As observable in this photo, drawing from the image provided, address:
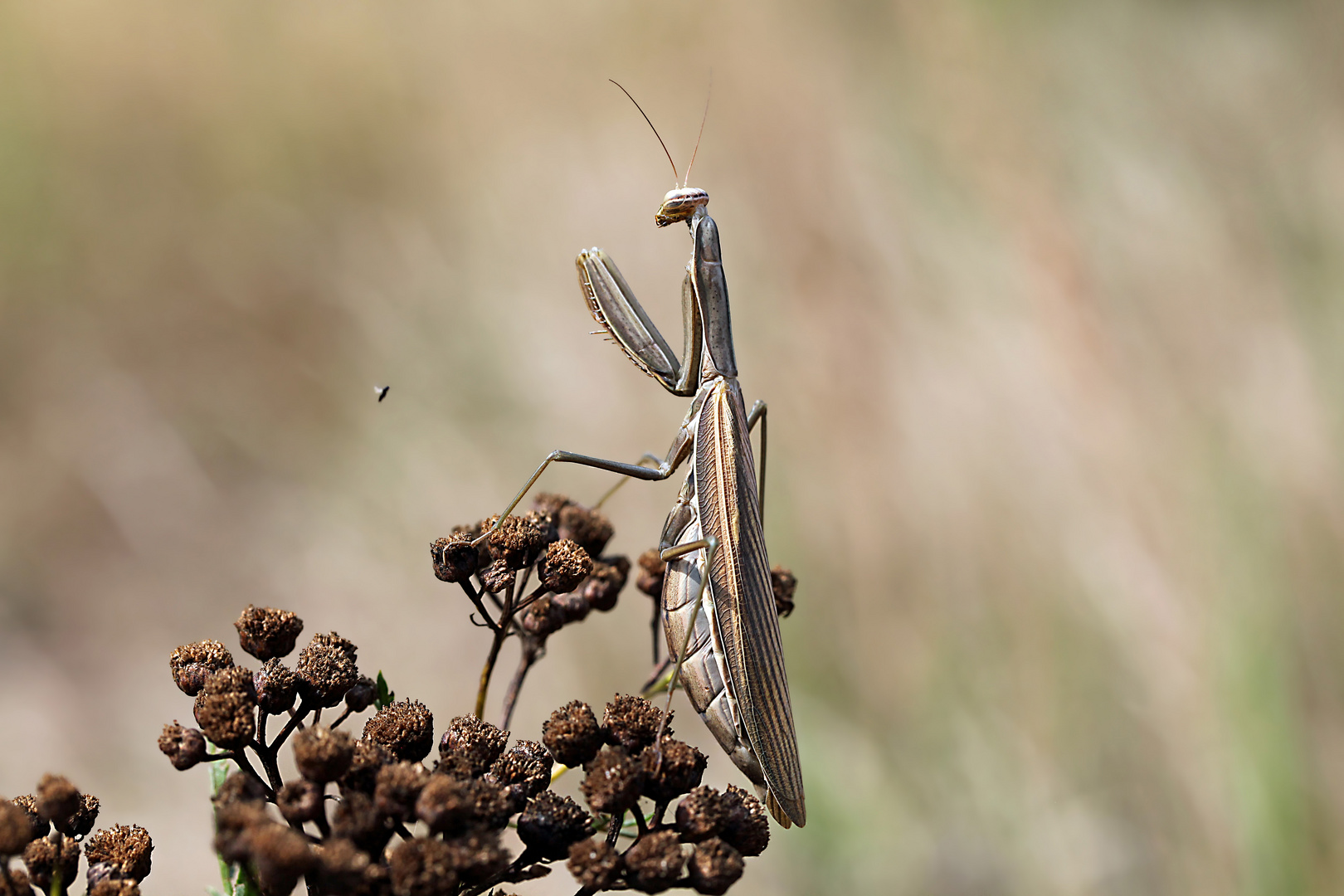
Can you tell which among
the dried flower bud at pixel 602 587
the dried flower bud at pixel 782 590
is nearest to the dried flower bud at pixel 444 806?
the dried flower bud at pixel 602 587

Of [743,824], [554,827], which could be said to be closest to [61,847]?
[554,827]

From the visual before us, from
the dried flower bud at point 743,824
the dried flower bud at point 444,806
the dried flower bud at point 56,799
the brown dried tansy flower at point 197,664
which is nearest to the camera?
the dried flower bud at point 444,806

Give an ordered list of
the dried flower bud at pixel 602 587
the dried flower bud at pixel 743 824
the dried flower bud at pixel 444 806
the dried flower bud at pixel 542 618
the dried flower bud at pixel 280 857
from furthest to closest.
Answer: the dried flower bud at pixel 602 587 < the dried flower bud at pixel 542 618 < the dried flower bud at pixel 743 824 < the dried flower bud at pixel 444 806 < the dried flower bud at pixel 280 857

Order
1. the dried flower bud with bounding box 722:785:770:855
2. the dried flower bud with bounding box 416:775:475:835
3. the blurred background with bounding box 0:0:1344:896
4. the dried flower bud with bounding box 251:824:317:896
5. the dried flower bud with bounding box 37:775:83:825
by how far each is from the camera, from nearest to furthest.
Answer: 1. the dried flower bud with bounding box 251:824:317:896
2. the dried flower bud with bounding box 416:775:475:835
3. the dried flower bud with bounding box 37:775:83:825
4. the dried flower bud with bounding box 722:785:770:855
5. the blurred background with bounding box 0:0:1344:896

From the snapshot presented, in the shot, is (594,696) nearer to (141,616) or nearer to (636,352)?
(636,352)

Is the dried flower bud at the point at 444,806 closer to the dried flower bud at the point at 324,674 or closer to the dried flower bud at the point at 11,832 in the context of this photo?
the dried flower bud at the point at 324,674

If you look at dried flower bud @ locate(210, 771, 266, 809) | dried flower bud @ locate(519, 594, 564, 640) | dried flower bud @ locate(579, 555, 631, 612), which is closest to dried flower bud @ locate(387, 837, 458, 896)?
dried flower bud @ locate(210, 771, 266, 809)

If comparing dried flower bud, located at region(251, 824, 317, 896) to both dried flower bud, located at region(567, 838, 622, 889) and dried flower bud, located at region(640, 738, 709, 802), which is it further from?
dried flower bud, located at region(640, 738, 709, 802)
